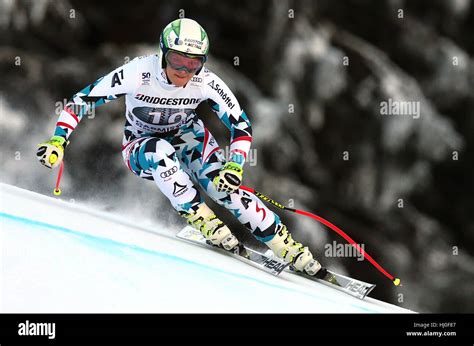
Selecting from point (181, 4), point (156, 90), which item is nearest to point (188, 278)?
point (156, 90)

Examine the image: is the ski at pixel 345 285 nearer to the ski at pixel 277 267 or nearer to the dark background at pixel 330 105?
the ski at pixel 277 267

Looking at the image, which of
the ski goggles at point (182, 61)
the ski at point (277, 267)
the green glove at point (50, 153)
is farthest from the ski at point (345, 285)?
the green glove at point (50, 153)

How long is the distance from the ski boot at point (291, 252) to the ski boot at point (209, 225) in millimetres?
225

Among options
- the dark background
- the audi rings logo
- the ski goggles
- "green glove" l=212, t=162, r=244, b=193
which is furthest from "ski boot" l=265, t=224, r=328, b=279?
the dark background

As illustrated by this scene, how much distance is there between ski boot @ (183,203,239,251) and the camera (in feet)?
13.1

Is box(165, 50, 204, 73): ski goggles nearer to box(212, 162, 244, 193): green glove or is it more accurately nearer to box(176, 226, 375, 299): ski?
box(212, 162, 244, 193): green glove

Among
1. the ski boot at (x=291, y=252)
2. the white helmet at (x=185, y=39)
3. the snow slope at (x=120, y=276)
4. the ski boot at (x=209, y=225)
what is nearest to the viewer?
the snow slope at (x=120, y=276)

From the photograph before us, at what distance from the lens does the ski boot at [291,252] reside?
4.15 meters

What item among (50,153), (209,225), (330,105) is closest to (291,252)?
(209,225)

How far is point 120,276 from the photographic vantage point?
11.5ft

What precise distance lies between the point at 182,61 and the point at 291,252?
3.90ft

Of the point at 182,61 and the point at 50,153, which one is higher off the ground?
the point at 182,61

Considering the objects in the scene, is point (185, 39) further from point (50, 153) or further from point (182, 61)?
point (50, 153)

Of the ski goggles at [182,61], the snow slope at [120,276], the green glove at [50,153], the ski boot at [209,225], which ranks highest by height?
the ski goggles at [182,61]
